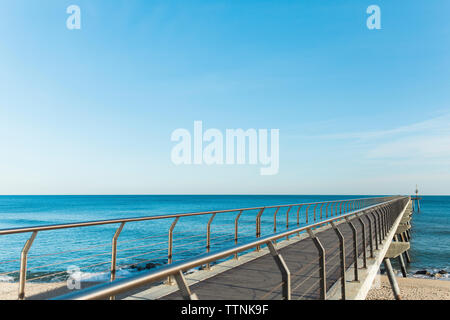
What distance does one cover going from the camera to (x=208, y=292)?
432cm

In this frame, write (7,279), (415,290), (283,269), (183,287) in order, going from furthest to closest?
(7,279) → (415,290) → (283,269) → (183,287)

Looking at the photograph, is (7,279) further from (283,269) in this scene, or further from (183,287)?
(183,287)

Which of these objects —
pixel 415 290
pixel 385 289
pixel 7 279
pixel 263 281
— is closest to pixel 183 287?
pixel 263 281

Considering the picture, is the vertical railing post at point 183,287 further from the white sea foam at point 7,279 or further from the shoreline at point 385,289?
the white sea foam at point 7,279

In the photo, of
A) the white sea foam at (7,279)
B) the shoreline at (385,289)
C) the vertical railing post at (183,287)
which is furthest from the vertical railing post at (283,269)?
the white sea foam at (7,279)

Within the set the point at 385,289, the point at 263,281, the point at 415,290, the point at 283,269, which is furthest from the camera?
the point at 385,289

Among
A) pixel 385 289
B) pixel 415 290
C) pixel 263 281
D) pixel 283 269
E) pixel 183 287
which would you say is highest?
pixel 183 287

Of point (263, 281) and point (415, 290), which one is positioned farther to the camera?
point (415, 290)

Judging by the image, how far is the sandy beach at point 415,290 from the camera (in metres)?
12.7

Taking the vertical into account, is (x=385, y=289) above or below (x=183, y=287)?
below

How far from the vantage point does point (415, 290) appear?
13680mm
